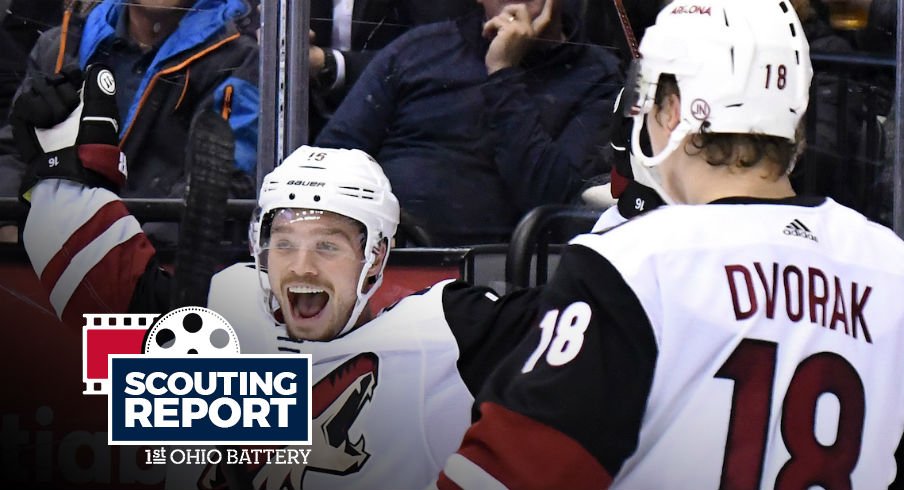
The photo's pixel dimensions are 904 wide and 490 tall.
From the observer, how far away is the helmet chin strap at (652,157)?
1654 mm

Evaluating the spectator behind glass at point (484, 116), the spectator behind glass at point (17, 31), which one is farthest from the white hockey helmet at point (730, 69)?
the spectator behind glass at point (17, 31)

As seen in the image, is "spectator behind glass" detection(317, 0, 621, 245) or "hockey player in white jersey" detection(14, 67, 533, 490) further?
"spectator behind glass" detection(317, 0, 621, 245)

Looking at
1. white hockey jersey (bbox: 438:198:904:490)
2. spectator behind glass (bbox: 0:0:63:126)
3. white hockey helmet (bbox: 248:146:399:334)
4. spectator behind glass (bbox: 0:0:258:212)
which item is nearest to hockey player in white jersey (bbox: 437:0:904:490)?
white hockey jersey (bbox: 438:198:904:490)

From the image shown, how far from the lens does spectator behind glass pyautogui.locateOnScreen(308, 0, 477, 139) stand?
2160 millimetres

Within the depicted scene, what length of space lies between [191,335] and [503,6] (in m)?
0.79

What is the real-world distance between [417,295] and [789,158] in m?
0.74

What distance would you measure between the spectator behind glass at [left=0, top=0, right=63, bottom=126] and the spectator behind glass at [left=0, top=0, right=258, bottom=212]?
0.06 ft

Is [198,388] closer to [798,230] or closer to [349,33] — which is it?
[349,33]

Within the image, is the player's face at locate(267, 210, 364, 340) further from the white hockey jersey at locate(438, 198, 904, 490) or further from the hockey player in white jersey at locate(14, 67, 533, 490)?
the white hockey jersey at locate(438, 198, 904, 490)

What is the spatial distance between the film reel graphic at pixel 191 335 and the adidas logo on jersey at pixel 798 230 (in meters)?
0.96

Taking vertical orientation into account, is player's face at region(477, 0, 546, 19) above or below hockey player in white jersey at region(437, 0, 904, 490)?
above

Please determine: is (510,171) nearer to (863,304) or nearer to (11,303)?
(863,304)

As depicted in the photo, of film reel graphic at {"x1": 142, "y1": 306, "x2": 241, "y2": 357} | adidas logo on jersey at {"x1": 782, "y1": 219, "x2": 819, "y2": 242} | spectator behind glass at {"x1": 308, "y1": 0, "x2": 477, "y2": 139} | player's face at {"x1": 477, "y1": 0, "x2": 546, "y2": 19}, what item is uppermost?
player's face at {"x1": 477, "y1": 0, "x2": 546, "y2": 19}

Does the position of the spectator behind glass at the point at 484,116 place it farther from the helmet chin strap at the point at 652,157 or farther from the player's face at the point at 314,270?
the helmet chin strap at the point at 652,157
